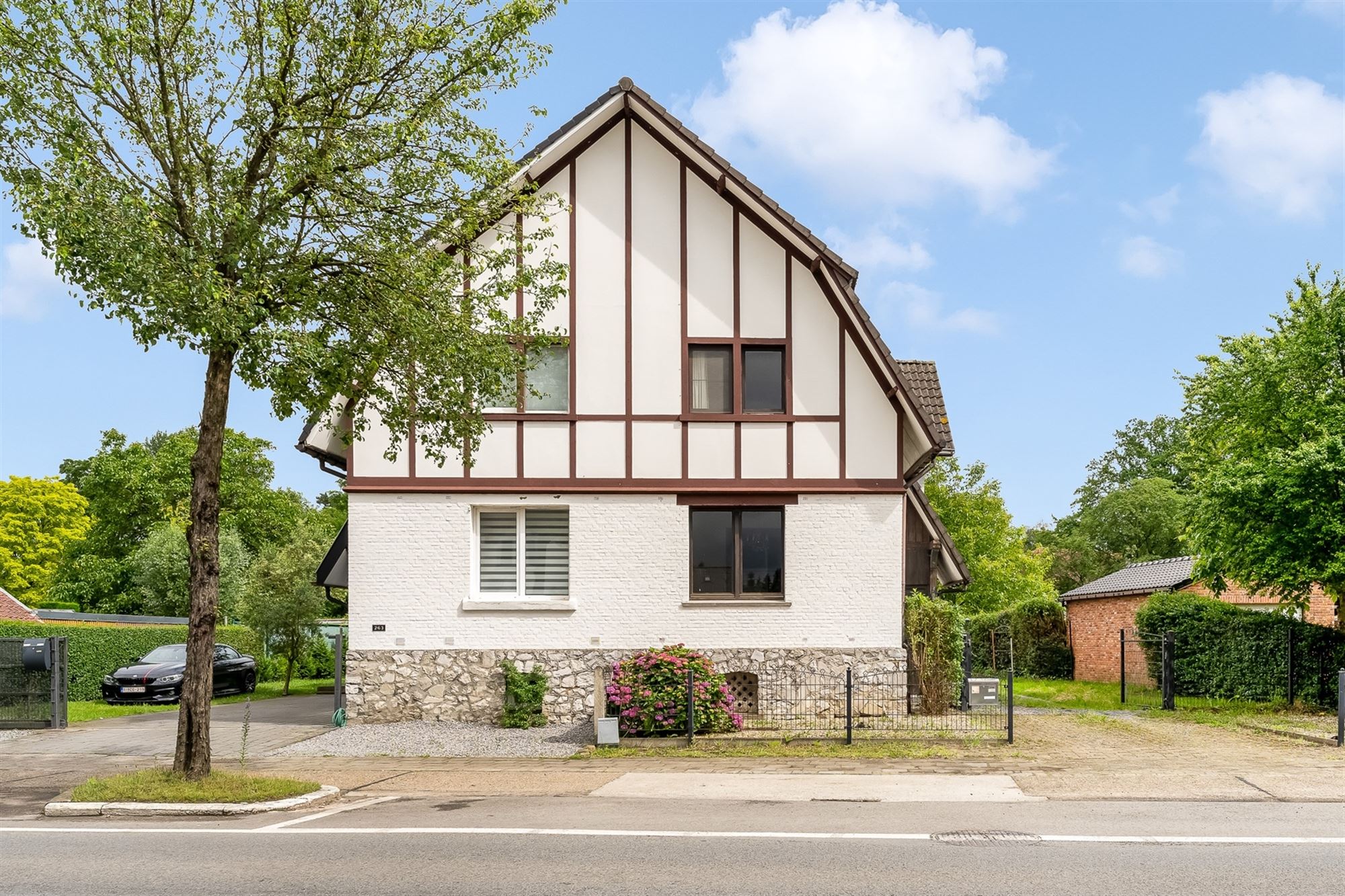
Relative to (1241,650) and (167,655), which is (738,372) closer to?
(1241,650)

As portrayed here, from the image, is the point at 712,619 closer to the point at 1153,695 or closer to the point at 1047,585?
the point at 1153,695

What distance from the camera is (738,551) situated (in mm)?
17984

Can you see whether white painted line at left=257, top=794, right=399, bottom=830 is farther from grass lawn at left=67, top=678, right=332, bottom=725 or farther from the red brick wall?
the red brick wall

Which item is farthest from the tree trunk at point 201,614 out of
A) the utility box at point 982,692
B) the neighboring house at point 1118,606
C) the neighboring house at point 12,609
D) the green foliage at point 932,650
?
the neighboring house at point 12,609

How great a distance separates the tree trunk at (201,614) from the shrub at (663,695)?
5708mm

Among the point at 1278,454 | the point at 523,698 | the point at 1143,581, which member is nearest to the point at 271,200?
the point at 523,698

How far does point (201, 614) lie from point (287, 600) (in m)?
19.0

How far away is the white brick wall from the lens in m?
17.6

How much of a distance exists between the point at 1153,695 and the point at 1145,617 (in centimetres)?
188

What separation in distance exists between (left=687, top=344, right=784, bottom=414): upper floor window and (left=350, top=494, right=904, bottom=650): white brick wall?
5.59 feet

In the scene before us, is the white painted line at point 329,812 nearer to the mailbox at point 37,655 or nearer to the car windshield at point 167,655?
the mailbox at point 37,655

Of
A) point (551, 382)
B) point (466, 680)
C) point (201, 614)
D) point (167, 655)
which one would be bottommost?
point (167, 655)

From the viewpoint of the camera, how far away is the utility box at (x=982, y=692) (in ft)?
59.3

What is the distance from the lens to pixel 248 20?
477 inches
